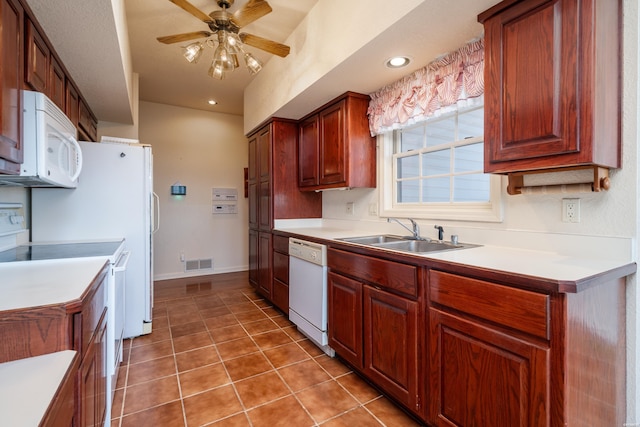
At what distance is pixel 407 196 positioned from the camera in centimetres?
260

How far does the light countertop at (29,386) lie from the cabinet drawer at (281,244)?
7.21 ft

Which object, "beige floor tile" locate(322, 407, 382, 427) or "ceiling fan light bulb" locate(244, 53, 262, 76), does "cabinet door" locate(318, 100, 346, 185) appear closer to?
"ceiling fan light bulb" locate(244, 53, 262, 76)

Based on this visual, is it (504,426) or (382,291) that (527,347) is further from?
(382,291)

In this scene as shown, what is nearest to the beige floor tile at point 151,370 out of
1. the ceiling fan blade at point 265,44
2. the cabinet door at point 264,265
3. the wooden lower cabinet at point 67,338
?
the wooden lower cabinet at point 67,338

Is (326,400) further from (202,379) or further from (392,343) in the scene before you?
(202,379)

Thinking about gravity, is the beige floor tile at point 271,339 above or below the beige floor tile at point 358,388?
above

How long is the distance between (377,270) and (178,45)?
9.26 feet

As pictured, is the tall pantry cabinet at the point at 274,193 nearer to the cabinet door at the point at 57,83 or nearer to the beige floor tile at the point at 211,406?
the beige floor tile at the point at 211,406

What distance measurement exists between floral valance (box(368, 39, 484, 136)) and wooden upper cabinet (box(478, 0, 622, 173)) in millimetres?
283

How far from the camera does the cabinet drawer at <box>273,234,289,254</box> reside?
2.95m

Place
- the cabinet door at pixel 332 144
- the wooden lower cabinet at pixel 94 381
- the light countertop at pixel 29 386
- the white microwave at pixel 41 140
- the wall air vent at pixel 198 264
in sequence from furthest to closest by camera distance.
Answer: the wall air vent at pixel 198 264 < the cabinet door at pixel 332 144 < the white microwave at pixel 41 140 < the wooden lower cabinet at pixel 94 381 < the light countertop at pixel 29 386

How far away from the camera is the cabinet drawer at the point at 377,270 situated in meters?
1.54

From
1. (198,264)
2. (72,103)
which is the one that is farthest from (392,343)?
(198,264)

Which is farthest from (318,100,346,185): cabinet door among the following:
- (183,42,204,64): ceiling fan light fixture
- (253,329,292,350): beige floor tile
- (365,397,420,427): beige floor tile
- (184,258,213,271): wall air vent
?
(184,258,213,271): wall air vent
